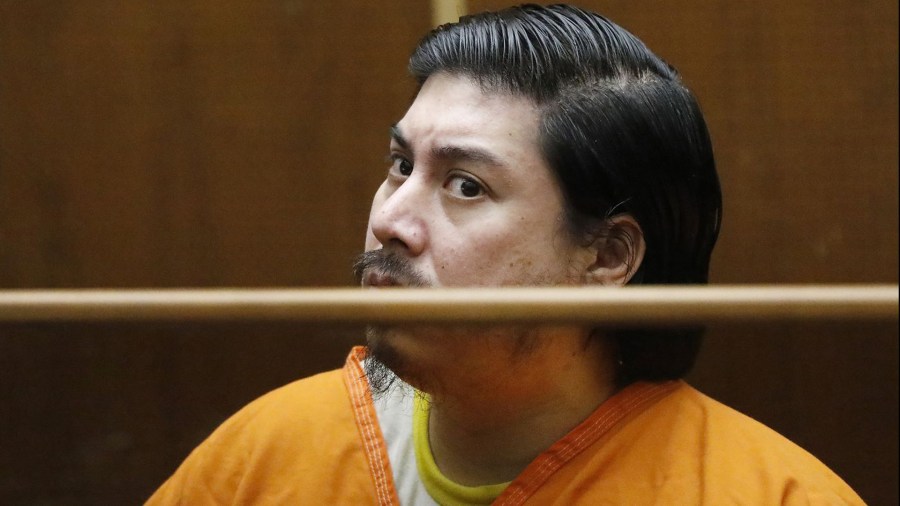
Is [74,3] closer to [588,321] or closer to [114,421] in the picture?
[114,421]

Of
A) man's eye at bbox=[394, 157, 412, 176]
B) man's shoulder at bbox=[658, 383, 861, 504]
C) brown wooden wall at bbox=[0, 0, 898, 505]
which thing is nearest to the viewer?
man's shoulder at bbox=[658, 383, 861, 504]

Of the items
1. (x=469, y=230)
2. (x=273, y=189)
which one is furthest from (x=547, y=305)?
(x=273, y=189)

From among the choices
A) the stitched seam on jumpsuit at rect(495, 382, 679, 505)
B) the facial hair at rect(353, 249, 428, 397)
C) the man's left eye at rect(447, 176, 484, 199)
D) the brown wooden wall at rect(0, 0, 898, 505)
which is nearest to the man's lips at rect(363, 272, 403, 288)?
the facial hair at rect(353, 249, 428, 397)

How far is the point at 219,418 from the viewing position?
144 centimetres

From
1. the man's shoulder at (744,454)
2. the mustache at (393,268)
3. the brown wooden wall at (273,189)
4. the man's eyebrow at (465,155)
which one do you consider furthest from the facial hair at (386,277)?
the brown wooden wall at (273,189)

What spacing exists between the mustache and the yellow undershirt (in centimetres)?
17

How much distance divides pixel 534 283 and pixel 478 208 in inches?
3.6

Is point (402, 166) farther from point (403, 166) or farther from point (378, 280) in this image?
point (378, 280)

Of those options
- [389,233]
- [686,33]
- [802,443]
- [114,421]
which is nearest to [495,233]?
[389,233]

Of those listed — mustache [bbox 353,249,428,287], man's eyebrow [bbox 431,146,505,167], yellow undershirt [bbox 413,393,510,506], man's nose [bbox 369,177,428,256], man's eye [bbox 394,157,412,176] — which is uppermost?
man's eyebrow [bbox 431,146,505,167]

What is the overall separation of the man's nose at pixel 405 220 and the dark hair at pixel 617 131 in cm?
13

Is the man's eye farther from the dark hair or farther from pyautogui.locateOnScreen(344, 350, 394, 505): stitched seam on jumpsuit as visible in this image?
pyautogui.locateOnScreen(344, 350, 394, 505): stitched seam on jumpsuit

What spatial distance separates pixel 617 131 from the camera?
37.6 inches

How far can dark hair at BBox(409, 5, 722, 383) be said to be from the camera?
0.95 metres
